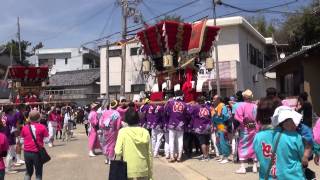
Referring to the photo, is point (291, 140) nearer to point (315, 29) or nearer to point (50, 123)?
point (50, 123)

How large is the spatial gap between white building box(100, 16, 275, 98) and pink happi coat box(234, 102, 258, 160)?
1974cm

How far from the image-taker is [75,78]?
51812 mm

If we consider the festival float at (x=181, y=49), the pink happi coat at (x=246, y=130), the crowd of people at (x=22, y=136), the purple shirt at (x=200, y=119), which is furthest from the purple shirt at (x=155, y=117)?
the pink happi coat at (x=246, y=130)

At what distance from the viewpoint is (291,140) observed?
17.9 feet

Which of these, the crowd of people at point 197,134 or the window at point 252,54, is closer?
the crowd of people at point 197,134

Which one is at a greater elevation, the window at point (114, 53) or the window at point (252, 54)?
the window at point (114, 53)

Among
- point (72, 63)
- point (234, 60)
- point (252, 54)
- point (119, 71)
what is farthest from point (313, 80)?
point (72, 63)

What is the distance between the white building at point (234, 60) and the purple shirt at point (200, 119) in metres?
16.7

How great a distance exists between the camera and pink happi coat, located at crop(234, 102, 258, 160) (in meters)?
11.1

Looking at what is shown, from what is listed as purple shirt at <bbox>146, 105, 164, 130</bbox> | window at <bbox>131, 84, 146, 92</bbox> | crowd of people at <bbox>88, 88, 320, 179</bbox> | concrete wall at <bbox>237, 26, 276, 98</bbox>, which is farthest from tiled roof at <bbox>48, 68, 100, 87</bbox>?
purple shirt at <bbox>146, 105, 164, 130</bbox>

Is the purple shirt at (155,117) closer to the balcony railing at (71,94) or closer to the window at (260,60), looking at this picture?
the window at (260,60)

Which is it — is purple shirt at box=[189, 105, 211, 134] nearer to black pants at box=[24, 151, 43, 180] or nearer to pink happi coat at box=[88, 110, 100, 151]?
pink happi coat at box=[88, 110, 100, 151]

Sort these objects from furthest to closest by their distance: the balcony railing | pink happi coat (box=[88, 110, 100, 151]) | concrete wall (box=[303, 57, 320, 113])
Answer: the balcony railing, concrete wall (box=[303, 57, 320, 113]), pink happi coat (box=[88, 110, 100, 151])

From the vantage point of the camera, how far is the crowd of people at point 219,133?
5527 millimetres
